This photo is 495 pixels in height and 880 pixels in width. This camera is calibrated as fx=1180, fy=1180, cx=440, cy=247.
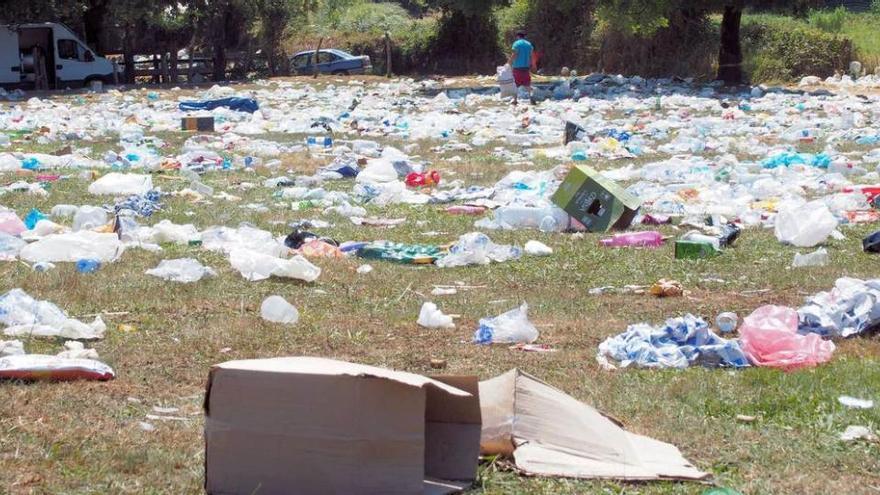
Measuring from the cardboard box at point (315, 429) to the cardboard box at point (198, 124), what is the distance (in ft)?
48.8

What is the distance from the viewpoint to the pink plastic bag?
16.9ft

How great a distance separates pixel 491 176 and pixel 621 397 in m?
7.66

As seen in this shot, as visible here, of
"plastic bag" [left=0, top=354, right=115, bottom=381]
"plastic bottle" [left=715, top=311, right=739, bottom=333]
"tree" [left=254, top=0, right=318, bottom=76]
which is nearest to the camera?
"plastic bag" [left=0, top=354, right=115, bottom=381]

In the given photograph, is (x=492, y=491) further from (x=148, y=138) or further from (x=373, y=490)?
(x=148, y=138)

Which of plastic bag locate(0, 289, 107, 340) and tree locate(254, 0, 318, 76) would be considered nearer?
plastic bag locate(0, 289, 107, 340)

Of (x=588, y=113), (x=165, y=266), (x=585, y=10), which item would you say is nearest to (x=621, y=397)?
(x=165, y=266)

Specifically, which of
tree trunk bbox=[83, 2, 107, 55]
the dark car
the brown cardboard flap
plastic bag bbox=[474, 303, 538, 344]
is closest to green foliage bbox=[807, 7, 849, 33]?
the dark car

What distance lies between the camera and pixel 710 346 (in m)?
5.21

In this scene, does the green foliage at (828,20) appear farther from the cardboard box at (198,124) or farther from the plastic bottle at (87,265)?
the plastic bottle at (87,265)

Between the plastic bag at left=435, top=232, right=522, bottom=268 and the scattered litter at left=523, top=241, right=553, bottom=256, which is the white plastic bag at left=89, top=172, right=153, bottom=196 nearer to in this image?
the plastic bag at left=435, top=232, right=522, bottom=268

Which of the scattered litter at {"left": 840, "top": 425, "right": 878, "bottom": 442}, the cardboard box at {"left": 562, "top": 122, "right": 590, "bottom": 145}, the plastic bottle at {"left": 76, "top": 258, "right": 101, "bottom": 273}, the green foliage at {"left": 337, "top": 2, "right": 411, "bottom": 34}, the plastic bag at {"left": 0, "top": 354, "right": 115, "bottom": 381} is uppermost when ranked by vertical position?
the green foliage at {"left": 337, "top": 2, "right": 411, "bottom": 34}

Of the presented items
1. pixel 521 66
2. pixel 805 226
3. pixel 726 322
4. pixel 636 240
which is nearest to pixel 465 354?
pixel 726 322

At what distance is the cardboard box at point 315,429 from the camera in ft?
10.8

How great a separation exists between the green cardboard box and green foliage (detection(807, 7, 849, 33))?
2842cm
